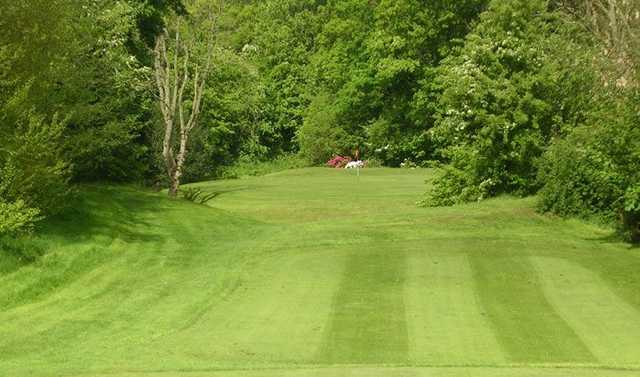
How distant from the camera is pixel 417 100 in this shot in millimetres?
61750

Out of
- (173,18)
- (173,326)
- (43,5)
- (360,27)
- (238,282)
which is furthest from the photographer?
(360,27)

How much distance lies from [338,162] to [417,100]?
7.20m

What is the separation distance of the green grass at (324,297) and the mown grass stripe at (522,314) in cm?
4

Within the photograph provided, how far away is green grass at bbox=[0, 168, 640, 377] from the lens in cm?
1293

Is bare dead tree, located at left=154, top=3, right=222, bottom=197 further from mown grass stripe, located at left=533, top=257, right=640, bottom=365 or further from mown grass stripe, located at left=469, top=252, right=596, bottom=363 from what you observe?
mown grass stripe, located at left=533, top=257, right=640, bottom=365

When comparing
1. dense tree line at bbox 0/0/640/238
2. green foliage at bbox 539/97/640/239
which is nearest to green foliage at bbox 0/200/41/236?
dense tree line at bbox 0/0/640/238

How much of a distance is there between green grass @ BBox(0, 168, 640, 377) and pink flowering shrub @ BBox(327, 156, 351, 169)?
35555 mm

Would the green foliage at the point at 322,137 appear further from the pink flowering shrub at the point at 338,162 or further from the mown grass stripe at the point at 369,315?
the mown grass stripe at the point at 369,315

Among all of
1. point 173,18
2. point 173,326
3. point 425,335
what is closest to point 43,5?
point 173,326

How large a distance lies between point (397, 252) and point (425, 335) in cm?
766

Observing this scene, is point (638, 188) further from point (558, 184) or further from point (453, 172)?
point (453, 172)

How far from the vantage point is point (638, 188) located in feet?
70.2

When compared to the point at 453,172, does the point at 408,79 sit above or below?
above

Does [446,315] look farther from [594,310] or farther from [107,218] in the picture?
[107,218]
